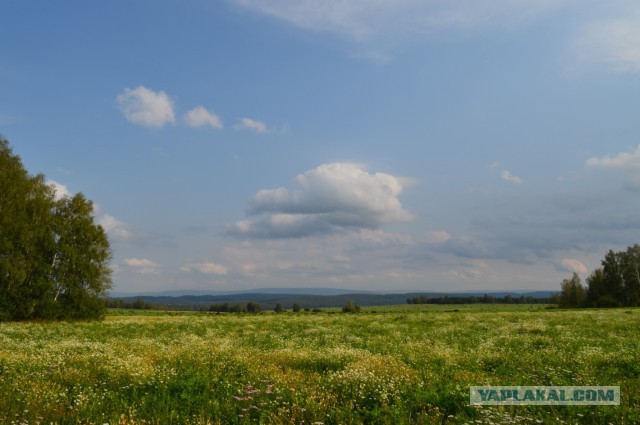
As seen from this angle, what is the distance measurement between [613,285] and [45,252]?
132449 mm

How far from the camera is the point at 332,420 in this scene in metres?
7.78

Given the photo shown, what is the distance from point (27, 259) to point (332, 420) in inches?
1983

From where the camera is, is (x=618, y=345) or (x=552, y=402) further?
(x=618, y=345)

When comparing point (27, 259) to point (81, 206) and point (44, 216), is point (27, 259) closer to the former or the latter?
point (44, 216)

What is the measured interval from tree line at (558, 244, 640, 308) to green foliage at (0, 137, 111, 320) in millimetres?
112527

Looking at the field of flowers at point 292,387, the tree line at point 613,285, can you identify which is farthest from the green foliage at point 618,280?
the field of flowers at point 292,387

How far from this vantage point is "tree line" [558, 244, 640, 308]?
107438 mm

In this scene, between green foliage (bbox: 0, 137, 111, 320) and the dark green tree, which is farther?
the dark green tree

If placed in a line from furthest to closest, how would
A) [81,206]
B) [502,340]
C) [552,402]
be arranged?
1. [81,206]
2. [502,340]
3. [552,402]

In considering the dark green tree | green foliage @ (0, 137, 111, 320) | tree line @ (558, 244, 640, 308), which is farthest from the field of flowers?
the dark green tree

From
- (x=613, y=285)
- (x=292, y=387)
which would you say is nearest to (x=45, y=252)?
(x=292, y=387)

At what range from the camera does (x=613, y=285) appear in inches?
4464

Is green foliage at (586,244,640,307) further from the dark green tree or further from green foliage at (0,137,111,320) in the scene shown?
green foliage at (0,137,111,320)

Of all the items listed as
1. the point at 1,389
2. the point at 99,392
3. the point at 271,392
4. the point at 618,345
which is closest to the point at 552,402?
the point at 271,392
